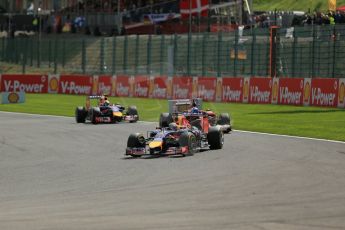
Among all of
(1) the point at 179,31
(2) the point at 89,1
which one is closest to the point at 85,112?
(1) the point at 179,31

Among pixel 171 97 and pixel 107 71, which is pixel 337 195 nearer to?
pixel 171 97

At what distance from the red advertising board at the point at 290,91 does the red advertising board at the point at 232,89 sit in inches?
112

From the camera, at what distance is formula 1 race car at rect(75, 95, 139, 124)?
28.4 metres

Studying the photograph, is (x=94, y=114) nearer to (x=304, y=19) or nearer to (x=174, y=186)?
(x=174, y=186)

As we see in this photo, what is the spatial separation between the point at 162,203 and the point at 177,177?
2.97 meters

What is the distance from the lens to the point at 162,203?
10.7 metres

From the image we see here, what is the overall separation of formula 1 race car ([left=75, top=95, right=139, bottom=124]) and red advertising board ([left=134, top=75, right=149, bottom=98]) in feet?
61.0

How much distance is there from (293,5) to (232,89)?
40891mm

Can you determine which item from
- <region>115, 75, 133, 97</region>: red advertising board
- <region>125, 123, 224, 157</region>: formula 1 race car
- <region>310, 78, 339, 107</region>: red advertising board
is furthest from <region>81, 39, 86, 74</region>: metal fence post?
<region>125, 123, 224, 157</region>: formula 1 race car

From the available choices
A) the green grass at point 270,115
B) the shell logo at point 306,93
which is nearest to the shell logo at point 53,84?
the green grass at point 270,115

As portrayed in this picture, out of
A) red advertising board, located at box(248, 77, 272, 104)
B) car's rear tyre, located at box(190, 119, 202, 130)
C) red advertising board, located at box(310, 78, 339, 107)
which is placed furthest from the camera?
red advertising board, located at box(248, 77, 272, 104)

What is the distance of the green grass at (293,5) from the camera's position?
7294 cm

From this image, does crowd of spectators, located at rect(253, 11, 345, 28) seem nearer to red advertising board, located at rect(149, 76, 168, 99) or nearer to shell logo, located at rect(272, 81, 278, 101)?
shell logo, located at rect(272, 81, 278, 101)

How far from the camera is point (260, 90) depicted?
38719 millimetres
